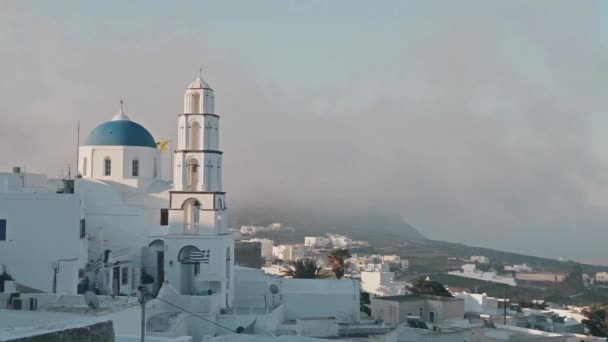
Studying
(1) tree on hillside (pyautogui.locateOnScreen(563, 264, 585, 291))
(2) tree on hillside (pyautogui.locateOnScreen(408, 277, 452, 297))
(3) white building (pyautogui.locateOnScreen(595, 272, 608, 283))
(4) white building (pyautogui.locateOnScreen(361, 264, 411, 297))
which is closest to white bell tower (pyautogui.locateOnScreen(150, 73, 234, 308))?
(2) tree on hillside (pyautogui.locateOnScreen(408, 277, 452, 297))

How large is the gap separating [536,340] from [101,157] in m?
19.4

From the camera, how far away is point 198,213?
32.6 m

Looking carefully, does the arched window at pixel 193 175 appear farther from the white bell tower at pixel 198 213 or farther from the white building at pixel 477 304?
the white building at pixel 477 304

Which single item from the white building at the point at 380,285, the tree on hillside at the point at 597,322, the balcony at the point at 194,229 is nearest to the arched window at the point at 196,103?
the balcony at the point at 194,229

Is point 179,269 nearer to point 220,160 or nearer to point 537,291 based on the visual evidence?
point 220,160

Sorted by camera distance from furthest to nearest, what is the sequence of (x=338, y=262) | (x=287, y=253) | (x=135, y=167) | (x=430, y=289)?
(x=287, y=253) → (x=430, y=289) → (x=338, y=262) → (x=135, y=167)

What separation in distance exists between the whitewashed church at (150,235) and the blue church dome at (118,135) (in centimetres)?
4

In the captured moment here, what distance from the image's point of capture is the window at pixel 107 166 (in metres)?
36.0

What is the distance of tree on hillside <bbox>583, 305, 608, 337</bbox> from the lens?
37.8 metres

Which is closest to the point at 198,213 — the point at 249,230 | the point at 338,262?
the point at 338,262

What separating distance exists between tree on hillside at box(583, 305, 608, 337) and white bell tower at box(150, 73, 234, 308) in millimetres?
16984

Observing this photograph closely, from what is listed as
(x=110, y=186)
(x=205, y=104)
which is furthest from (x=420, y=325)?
(x=110, y=186)

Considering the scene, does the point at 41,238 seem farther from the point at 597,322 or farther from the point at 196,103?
the point at 597,322

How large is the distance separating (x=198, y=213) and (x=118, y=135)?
5.92 meters
